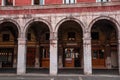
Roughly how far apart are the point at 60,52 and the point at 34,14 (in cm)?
880

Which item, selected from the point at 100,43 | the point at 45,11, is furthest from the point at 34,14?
the point at 100,43

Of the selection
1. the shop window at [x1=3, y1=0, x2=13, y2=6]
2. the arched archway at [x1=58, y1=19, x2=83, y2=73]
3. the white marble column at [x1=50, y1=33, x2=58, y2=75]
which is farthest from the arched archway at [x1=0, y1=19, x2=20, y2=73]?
the white marble column at [x1=50, y1=33, x2=58, y2=75]

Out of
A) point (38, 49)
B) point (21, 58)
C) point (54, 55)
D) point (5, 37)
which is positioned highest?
point (5, 37)

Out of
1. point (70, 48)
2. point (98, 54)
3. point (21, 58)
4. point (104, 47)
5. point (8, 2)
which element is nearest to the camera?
point (21, 58)

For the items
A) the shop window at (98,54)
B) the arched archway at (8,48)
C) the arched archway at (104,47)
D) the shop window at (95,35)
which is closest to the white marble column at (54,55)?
the arched archway at (104,47)

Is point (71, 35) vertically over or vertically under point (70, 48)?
over

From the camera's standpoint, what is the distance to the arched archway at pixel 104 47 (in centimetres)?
2981

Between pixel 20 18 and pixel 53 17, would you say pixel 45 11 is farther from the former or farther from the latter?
pixel 20 18

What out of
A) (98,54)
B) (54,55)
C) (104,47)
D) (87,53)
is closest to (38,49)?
(98,54)

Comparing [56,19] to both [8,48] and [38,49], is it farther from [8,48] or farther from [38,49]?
[8,48]

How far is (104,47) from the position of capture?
30.4 metres

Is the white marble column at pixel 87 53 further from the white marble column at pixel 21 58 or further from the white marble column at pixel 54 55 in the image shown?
the white marble column at pixel 21 58

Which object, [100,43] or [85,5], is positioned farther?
[100,43]

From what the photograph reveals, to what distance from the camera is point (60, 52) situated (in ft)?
101
